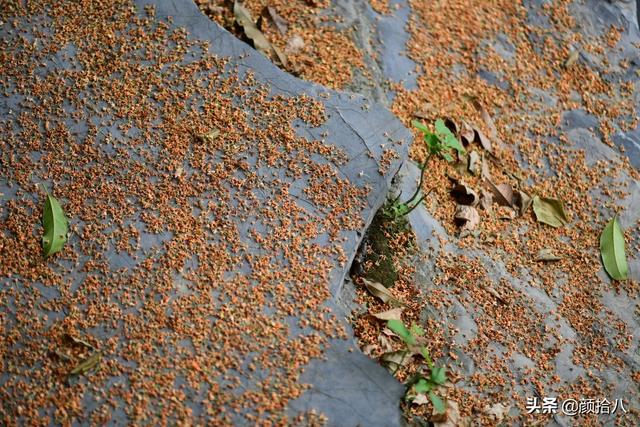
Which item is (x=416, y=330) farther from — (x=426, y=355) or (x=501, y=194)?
(x=501, y=194)

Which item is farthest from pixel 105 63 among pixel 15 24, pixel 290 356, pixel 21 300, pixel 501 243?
pixel 501 243

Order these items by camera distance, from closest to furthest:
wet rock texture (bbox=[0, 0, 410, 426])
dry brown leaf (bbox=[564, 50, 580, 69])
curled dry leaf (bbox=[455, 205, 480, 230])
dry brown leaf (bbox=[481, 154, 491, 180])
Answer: wet rock texture (bbox=[0, 0, 410, 426]) → curled dry leaf (bbox=[455, 205, 480, 230]) → dry brown leaf (bbox=[481, 154, 491, 180]) → dry brown leaf (bbox=[564, 50, 580, 69])

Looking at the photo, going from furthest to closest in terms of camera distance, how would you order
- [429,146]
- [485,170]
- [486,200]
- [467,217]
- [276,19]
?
[276,19] < [485,170] < [486,200] < [467,217] < [429,146]

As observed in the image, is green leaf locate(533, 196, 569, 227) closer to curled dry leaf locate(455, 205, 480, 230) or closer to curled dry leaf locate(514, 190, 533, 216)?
curled dry leaf locate(514, 190, 533, 216)

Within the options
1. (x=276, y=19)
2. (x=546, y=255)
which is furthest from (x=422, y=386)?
(x=276, y=19)

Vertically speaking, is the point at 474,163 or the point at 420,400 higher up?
the point at 474,163

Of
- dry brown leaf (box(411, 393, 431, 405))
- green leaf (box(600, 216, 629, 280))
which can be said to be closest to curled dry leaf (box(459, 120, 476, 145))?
green leaf (box(600, 216, 629, 280))

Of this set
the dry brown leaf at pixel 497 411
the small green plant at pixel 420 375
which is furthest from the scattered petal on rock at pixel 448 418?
the dry brown leaf at pixel 497 411
